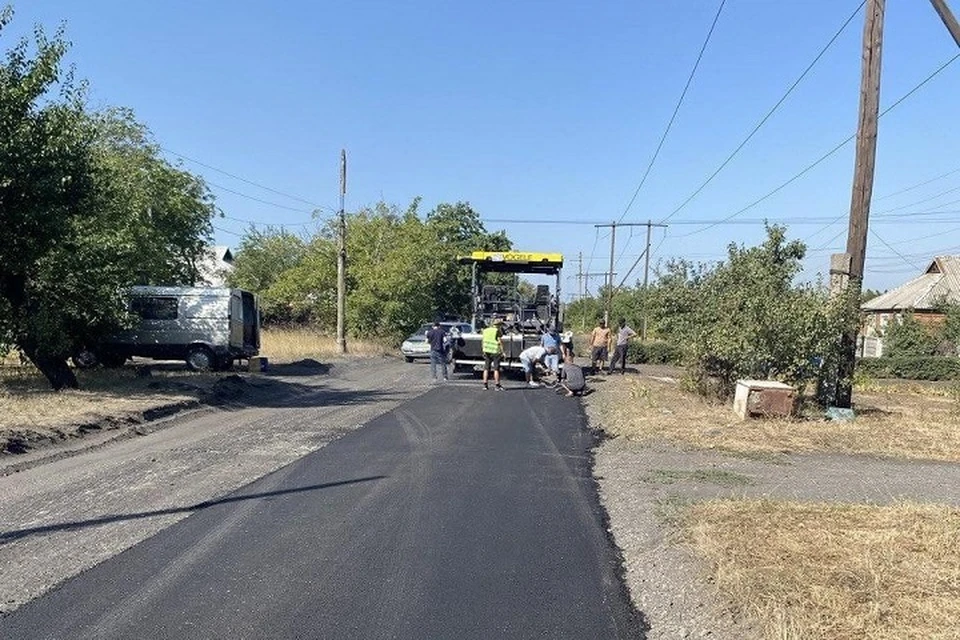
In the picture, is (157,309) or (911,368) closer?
(157,309)

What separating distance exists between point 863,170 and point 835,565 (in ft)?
35.4

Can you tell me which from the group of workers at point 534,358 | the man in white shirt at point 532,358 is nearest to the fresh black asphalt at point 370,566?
the group of workers at point 534,358

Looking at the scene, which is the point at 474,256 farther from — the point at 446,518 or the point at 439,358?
the point at 446,518

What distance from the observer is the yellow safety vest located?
1961 centimetres

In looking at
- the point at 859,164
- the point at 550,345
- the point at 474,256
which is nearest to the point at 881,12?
the point at 859,164

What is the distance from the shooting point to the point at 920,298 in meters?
48.7

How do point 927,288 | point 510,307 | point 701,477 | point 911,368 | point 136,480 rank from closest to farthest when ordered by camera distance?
point 136,480
point 701,477
point 510,307
point 911,368
point 927,288

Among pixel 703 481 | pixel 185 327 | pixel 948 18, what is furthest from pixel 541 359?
pixel 948 18

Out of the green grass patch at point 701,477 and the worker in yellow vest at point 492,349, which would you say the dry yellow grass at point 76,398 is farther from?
the green grass patch at point 701,477

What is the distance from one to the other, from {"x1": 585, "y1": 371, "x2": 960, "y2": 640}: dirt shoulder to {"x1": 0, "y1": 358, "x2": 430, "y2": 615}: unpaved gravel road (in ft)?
12.3

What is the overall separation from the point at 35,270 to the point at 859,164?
1581cm

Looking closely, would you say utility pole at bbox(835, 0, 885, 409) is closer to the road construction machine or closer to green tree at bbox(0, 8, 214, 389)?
the road construction machine

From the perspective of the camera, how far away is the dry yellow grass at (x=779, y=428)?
425 inches

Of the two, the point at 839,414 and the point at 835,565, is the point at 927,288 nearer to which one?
the point at 839,414
